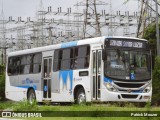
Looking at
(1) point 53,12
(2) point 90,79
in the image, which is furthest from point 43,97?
(1) point 53,12

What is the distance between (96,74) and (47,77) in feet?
16.3

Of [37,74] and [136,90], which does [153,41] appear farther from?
[136,90]

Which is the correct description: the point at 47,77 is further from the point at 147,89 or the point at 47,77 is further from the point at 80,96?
the point at 147,89

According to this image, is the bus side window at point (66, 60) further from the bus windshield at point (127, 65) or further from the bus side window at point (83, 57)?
the bus windshield at point (127, 65)

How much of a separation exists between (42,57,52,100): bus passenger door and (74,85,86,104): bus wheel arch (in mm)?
2845

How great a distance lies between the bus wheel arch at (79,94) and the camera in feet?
70.7

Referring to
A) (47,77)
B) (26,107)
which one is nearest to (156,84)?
(47,77)

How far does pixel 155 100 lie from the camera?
78.1 ft

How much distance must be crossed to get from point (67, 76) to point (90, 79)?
2.27 metres

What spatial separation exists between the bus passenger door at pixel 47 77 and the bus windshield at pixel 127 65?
5240 mm

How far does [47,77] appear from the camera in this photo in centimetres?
2516

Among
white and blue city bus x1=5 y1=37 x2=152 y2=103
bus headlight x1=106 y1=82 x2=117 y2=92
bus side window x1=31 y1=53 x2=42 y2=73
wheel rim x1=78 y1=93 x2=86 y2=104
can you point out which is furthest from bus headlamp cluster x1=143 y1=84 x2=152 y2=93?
bus side window x1=31 y1=53 x2=42 y2=73

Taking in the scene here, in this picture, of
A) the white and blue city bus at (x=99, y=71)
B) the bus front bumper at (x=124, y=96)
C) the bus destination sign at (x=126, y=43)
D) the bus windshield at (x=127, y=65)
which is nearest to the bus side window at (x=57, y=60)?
the white and blue city bus at (x=99, y=71)

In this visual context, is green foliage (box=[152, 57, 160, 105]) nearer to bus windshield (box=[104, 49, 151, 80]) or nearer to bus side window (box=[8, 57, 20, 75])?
bus windshield (box=[104, 49, 151, 80])
